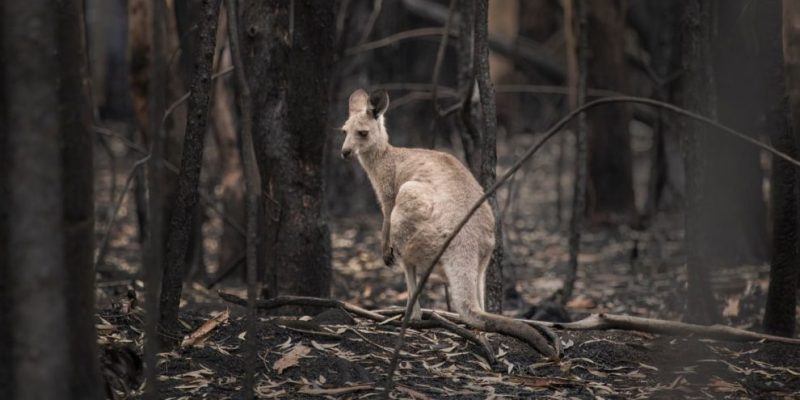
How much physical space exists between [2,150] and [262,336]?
1796mm

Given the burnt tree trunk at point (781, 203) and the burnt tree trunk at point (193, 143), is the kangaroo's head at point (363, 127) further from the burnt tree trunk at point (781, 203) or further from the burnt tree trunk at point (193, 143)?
the burnt tree trunk at point (781, 203)

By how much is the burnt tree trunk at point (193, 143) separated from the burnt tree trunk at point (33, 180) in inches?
42.9

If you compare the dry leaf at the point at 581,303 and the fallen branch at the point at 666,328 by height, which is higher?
the fallen branch at the point at 666,328

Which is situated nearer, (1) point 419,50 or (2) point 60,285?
(2) point 60,285

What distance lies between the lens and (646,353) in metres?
5.09

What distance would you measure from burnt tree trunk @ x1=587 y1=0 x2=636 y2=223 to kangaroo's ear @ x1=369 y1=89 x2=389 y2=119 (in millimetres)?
6132

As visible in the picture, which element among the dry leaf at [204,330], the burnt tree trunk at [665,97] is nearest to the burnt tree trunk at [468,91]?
the dry leaf at [204,330]

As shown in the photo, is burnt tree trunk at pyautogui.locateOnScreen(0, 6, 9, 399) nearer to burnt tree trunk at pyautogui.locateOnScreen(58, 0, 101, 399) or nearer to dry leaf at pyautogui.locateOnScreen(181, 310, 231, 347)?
burnt tree trunk at pyautogui.locateOnScreen(58, 0, 101, 399)

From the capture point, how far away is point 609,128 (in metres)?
11.8

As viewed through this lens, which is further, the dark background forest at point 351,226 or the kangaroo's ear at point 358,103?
the kangaroo's ear at point 358,103

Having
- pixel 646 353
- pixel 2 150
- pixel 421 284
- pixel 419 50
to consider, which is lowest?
pixel 646 353

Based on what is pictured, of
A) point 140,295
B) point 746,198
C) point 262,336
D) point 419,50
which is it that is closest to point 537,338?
point 262,336

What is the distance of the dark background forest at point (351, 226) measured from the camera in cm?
332

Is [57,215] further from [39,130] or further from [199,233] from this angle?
[199,233]
